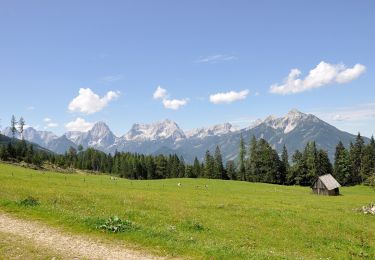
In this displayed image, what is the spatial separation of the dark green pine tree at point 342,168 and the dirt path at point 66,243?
132 m

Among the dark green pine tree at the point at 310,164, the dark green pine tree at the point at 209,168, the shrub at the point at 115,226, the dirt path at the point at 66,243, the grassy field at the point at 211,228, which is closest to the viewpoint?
the dirt path at the point at 66,243

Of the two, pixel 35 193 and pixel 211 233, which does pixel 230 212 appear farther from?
pixel 35 193

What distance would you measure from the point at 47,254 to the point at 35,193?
2316 centimetres

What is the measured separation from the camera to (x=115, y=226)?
1945 cm

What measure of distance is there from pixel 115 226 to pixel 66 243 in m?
3.06

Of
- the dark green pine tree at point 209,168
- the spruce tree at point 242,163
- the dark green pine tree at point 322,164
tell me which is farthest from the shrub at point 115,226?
the dark green pine tree at point 209,168

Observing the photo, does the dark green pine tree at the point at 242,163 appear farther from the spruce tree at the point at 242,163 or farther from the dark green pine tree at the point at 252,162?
the dark green pine tree at the point at 252,162

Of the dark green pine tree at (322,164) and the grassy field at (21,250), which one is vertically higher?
the dark green pine tree at (322,164)

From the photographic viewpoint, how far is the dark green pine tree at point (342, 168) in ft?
440

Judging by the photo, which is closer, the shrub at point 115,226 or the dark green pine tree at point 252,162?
the shrub at point 115,226

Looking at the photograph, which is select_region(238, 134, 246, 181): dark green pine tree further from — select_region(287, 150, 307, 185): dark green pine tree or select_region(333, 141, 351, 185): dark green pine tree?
select_region(333, 141, 351, 185): dark green pine tree

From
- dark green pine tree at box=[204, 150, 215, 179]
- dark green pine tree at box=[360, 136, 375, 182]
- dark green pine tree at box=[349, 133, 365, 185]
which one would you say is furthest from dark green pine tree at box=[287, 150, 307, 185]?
dark green pine tree at box=[204, 150, 215, 179]

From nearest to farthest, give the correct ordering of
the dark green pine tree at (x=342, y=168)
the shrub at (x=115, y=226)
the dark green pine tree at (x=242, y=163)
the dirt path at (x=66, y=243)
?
the dirt path at (x=66, y=243), the shrub at (x=115, y=226), the dark green pine tree at (x=342, y=168), the dark green pine tree at (x=242, y=163)

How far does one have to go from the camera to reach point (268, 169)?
5349 inches
